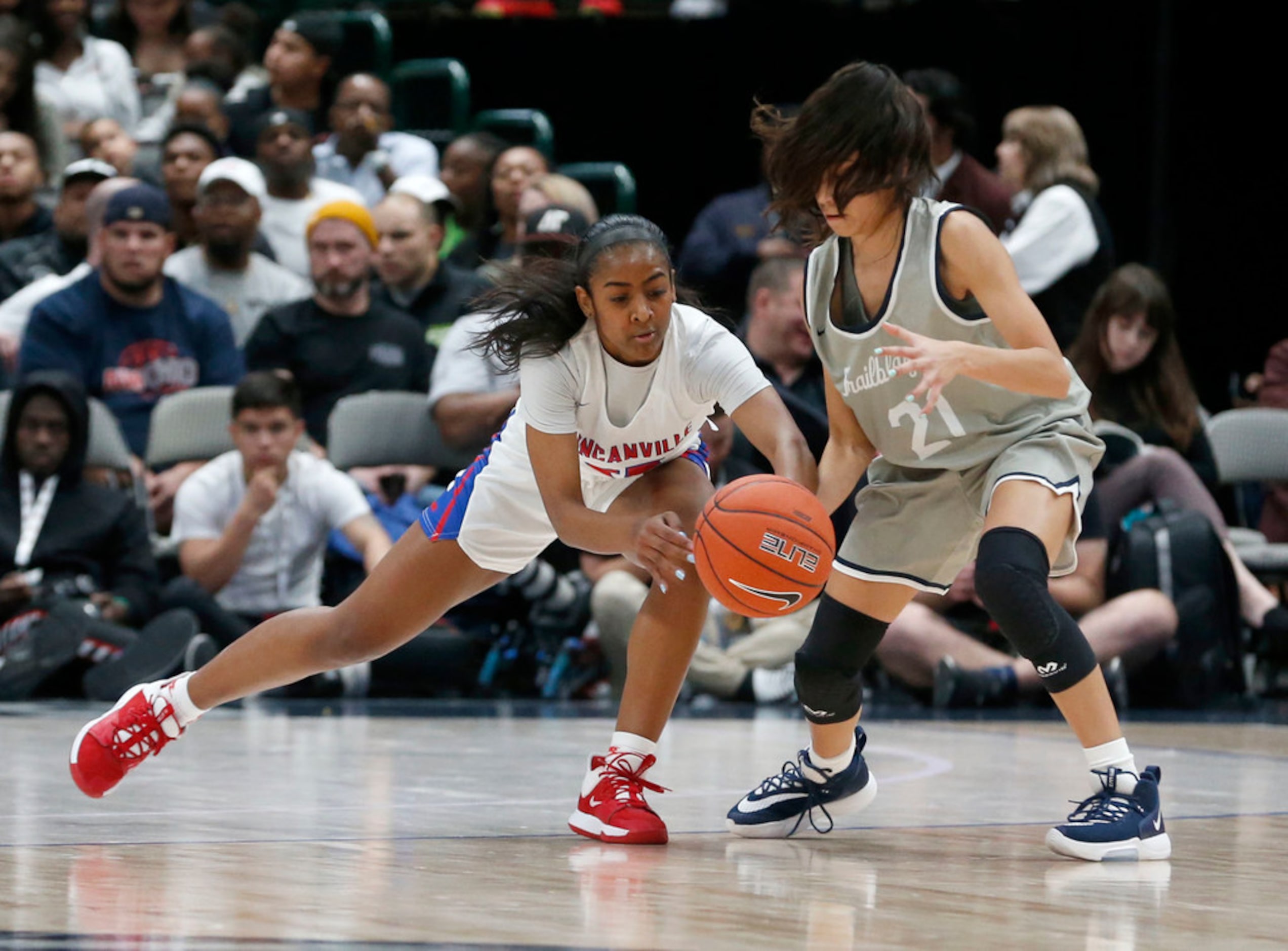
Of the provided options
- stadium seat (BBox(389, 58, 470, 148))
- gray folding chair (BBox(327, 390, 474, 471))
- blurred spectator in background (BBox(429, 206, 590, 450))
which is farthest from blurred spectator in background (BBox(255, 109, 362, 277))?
stadium seat (BBox(389, 58, 470, 148))

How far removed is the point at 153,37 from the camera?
39.1ft

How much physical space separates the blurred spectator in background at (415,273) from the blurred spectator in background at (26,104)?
2459mm

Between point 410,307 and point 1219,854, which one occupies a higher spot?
point 410,307

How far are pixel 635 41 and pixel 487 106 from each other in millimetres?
1242

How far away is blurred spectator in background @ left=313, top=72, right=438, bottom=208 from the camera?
10477 millimetres

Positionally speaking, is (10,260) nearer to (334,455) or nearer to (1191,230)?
(334,455)

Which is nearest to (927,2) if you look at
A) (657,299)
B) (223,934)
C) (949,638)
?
(949,638)

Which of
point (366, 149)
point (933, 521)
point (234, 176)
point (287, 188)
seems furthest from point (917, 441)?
point (366, 149)

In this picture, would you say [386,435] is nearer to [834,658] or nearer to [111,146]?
[111,146]

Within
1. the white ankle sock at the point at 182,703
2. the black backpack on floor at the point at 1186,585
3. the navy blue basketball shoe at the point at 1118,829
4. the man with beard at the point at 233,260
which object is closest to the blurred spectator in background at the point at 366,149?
the man with beard at the point at 233,260

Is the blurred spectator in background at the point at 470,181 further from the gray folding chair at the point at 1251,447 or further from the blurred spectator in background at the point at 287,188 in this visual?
the gray folding chair at the point at 1251,447

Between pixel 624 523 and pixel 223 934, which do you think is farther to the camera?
pixel 624 523

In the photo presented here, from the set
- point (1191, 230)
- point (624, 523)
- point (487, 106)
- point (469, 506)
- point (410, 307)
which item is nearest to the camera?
point (624, 523)

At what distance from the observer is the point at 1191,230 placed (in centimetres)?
1066
